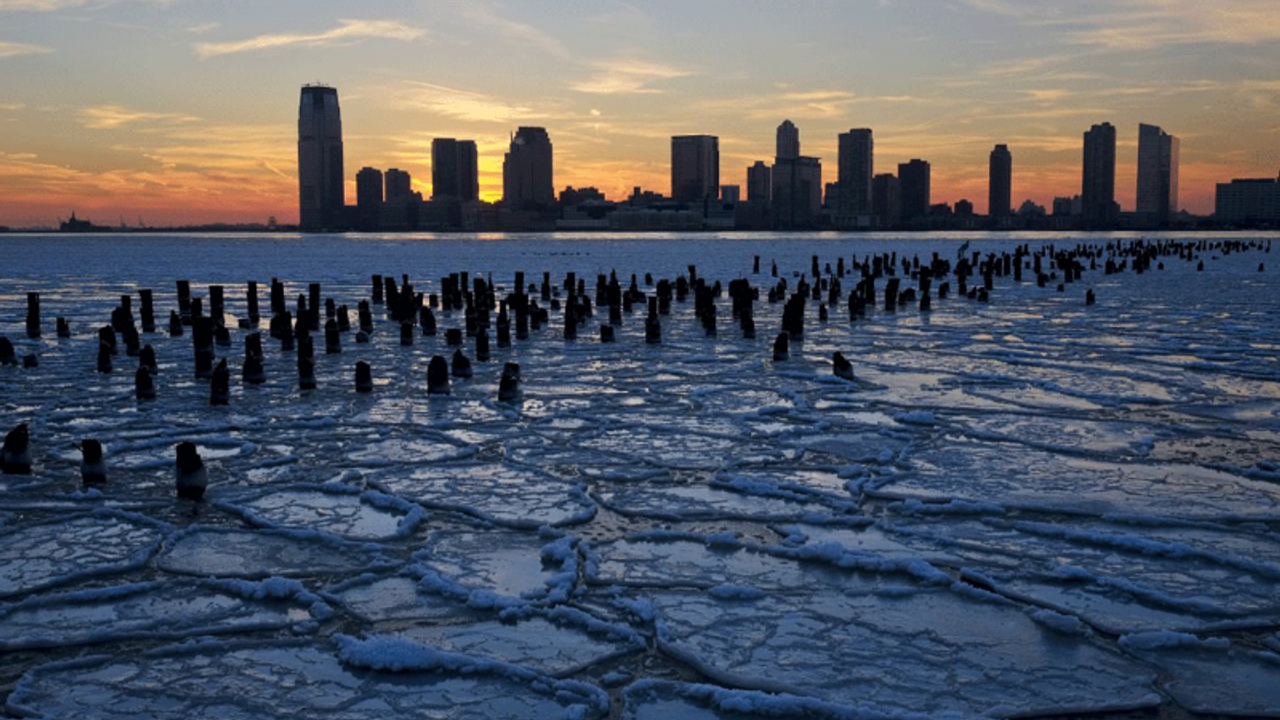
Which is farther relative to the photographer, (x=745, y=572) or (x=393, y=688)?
(x=745, y=572)

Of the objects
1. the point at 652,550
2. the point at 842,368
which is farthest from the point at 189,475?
the point at 842,368

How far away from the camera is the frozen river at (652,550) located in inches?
198

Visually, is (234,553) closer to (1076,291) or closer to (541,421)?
(541,421)

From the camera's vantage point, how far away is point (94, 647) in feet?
17.9

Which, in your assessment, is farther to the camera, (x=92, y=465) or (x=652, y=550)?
(x=92, y=465)

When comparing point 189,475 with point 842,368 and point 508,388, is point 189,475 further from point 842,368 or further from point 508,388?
point 842,368

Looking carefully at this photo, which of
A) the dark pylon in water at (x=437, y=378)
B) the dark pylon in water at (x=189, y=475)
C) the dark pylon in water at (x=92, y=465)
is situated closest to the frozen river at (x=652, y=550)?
the dark pylon in water at (x=189, y=475)

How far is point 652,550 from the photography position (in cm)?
704

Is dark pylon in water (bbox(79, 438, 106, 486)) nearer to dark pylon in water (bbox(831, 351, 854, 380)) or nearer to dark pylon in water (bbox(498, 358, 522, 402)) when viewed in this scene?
dark pylon in water (bbox(498, 358, 522, 402))

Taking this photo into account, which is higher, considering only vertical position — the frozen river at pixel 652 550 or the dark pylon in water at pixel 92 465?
the dark pylon in water at pixel 92 465

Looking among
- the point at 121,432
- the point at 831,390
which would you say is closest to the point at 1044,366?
the point at 831,390

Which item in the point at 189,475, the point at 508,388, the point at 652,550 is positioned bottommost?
the point at 652,550

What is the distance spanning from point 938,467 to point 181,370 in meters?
11.6

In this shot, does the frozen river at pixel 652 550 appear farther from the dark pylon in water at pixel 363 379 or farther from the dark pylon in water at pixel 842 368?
the dark pylon in water at pixel 842 368
